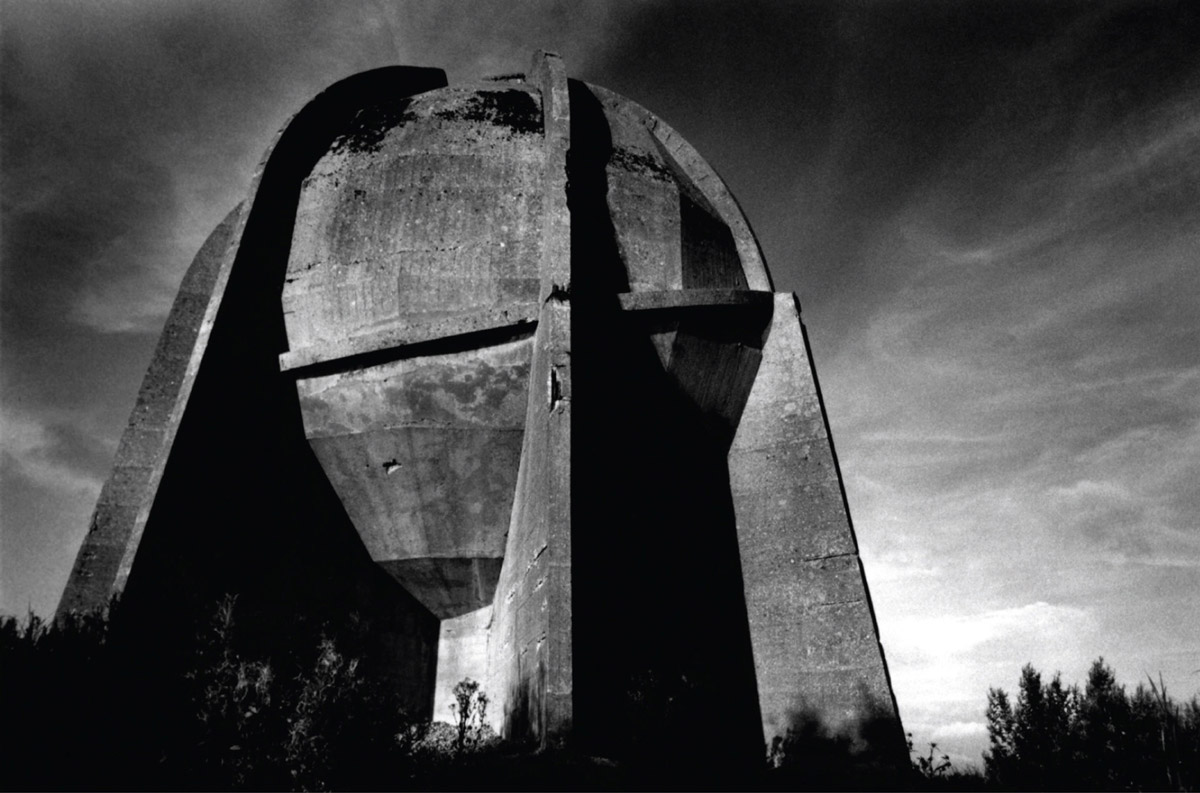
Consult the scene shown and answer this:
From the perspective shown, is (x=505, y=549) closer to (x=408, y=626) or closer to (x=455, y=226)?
(x=408, y=626)

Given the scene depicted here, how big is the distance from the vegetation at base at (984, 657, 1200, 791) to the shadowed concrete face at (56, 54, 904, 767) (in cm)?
127

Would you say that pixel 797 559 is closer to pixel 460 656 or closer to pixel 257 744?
pixel 460 656

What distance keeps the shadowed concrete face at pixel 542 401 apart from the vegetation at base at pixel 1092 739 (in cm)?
127

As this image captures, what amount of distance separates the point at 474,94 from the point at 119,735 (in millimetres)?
8022

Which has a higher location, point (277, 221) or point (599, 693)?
point (277, 221)

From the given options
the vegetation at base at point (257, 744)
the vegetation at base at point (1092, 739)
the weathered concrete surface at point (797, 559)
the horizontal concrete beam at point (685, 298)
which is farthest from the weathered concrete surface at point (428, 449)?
the vegetation at base at point (1092, 739)

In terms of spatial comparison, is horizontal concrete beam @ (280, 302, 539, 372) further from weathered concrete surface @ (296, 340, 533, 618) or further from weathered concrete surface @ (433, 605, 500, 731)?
weathered concrete surface @ (433, 605, 500, 731)

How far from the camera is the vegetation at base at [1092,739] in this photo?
5922 mm

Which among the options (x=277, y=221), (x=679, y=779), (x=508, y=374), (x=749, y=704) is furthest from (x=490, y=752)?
(x=277, y=221)

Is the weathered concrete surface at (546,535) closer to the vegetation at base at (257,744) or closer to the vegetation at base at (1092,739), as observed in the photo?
the vegetation at base at (257,744)

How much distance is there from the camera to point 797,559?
7562 millimetres

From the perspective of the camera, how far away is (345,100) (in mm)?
9867

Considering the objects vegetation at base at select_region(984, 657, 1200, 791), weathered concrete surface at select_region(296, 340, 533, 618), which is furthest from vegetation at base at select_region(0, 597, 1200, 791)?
weathered concrete surface at select_region(296, 340, 533, 618)

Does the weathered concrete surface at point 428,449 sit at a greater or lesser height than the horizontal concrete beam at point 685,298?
lesser
